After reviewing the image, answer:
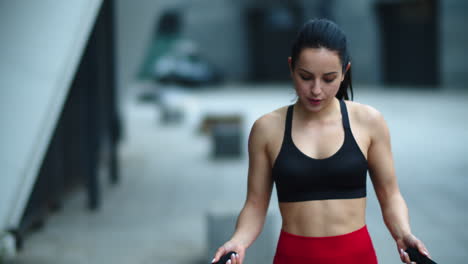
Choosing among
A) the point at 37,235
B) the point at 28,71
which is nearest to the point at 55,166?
the point at 37,235

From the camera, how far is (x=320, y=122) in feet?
8.55

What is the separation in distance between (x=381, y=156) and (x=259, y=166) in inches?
19.8

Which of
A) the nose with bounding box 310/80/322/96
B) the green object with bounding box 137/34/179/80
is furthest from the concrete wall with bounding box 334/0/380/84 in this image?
the nose with bounding box 310/80/322/96

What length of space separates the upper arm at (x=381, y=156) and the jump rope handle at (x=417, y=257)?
0.86 ft

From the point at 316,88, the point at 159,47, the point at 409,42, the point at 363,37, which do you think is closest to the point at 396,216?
the point at 316,88

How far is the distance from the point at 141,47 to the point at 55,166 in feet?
12.4

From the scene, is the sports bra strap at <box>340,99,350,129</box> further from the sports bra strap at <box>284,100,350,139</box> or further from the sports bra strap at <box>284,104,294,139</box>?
the sports bra strap at <box>284,104,294,139</box>

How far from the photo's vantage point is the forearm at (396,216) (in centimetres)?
255

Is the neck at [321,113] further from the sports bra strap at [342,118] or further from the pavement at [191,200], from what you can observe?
the pavement at [191,200]

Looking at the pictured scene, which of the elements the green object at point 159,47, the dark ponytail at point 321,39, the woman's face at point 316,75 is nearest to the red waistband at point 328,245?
the woman's face at point 316,75

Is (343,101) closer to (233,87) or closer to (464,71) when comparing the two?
(464,71)

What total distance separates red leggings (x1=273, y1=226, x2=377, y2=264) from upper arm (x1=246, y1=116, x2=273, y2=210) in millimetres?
212

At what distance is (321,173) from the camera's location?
8.20 ft

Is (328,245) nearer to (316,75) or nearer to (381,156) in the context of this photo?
(381,156)
